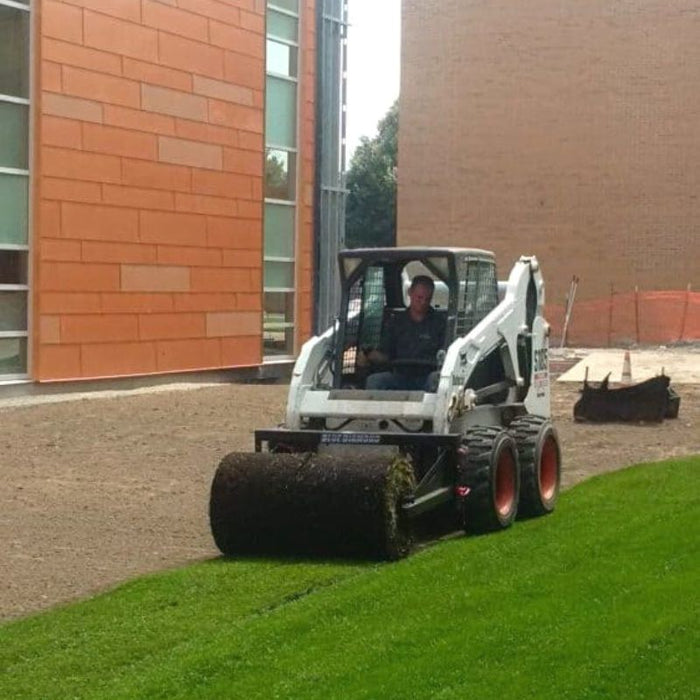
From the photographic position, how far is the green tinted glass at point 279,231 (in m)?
29.8

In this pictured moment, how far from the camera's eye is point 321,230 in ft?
103

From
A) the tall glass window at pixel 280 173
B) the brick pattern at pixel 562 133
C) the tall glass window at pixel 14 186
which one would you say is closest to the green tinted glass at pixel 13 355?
the tall glass window at pixel 14 186

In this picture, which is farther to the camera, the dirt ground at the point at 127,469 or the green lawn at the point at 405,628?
the dirt ground at the point at 127,469

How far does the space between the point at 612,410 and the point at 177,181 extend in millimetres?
8863

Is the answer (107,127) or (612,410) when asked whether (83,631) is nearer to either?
(612,410)

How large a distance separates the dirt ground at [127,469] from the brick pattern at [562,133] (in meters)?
26.6

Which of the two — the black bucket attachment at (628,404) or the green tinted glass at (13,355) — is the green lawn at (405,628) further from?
the green tinted glass at (13,355)

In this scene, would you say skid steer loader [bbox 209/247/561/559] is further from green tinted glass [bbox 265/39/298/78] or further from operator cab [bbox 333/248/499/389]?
green tinted glass [bbox 265/39/298/78]

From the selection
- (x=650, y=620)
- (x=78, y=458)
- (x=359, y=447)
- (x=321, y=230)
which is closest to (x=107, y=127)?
(x=321, y=230)

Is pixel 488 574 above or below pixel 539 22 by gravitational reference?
below

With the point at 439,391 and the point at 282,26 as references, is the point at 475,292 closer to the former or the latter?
the point at 439,391

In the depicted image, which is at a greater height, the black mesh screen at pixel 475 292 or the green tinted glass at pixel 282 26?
the green tinted glass at pixel 282 26

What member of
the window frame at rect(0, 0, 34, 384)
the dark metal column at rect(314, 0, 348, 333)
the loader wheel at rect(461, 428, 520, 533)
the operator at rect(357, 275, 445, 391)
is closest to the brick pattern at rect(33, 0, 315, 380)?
the window frame at rect(0, 0, 34, 384)

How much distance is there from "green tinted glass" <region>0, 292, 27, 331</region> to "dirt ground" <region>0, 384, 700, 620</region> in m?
1.68
